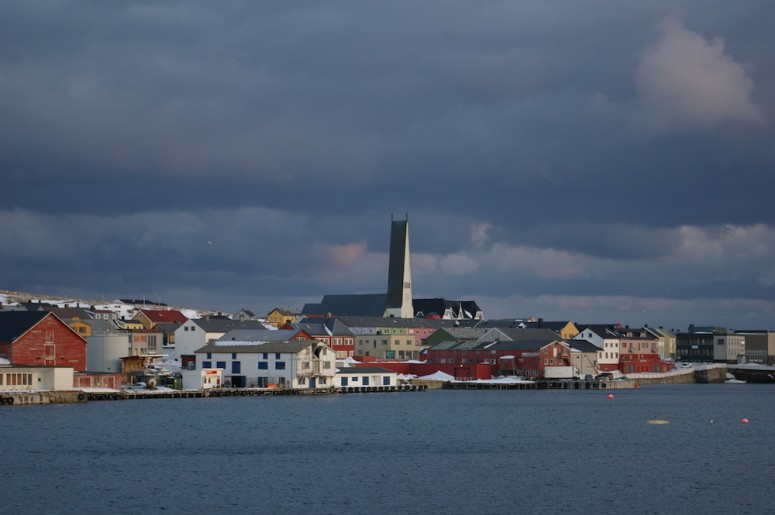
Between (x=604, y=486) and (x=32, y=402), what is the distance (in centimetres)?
5272

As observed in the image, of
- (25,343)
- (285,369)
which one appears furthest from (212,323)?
(25,343)

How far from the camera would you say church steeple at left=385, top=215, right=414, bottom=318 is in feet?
632

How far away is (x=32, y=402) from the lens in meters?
86.9

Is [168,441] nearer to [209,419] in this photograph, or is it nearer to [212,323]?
[209,419]

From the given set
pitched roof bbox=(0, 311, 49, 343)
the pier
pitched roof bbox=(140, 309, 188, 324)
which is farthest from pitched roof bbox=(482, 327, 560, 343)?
pitched roof bbox=(0, 311, 49, 343)

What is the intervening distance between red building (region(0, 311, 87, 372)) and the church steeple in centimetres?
9788

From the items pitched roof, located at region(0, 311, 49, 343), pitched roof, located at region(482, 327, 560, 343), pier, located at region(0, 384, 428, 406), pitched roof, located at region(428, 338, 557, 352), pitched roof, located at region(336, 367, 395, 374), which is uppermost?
pitched roof, located at region(0, 311, 49, 343)

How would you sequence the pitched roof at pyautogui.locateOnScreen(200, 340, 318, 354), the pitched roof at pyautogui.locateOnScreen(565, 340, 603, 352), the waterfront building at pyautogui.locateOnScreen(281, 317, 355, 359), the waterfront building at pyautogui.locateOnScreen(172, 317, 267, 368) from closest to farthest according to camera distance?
the pitched roof at pyautogui.locateOnScreen(200, 340, 318, 354) → the waterfront building at pyautogui.locateOnScreen(172, 317, 267, 368) → the waterfront building at pyautogui.locateOnScreen(281, 317, 355, 359) → the pitched roof at pyautogui.locateOnScreen(565, 340, 603, 352)

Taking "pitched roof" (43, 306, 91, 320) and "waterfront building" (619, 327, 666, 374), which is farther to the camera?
"waterfront building" (619, 327, 666, 374)

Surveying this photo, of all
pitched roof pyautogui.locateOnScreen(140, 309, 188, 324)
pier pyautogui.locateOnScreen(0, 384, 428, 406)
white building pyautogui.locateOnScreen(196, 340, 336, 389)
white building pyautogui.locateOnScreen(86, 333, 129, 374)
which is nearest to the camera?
pier pyautogui.locateOnScreen(0, 384, 428, 406)

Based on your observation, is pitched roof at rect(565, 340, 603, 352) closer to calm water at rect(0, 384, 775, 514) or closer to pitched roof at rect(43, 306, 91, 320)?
calm water at rect(0, 384, 775, 514)

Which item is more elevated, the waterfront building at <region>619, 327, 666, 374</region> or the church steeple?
the church steeple

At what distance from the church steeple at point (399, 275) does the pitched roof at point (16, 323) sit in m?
100

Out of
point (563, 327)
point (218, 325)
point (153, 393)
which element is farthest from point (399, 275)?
point (153, 393)
